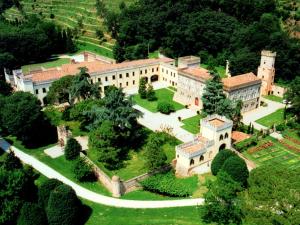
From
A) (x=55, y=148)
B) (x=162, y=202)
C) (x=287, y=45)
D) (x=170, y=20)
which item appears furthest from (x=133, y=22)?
(x=162, y=202)

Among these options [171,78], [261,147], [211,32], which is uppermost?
[211,32]

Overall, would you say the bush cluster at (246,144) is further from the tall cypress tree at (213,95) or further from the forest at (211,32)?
the forest at (211,32)

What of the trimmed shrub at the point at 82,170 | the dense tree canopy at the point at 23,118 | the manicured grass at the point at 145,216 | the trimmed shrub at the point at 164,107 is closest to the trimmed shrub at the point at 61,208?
the manicured grass at the point at 145,216

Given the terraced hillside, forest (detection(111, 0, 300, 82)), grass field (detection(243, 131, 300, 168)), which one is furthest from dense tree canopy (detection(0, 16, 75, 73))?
grass field (detection(243, 131, 300, 168))

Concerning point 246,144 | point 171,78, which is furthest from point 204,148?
point 171,78

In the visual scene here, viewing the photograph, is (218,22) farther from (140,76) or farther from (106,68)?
(106,68)

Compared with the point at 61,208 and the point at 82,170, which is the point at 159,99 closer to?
the point at 82,170
